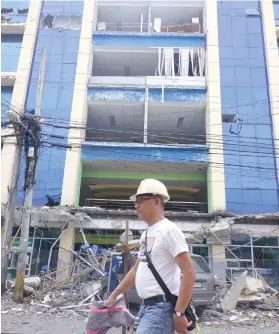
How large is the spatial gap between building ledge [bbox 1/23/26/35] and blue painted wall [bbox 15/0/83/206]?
3.87 feet

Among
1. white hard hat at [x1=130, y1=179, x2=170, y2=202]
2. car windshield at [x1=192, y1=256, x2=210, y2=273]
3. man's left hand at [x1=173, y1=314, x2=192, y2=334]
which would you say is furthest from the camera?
car windshield at [x1=192, y1=256, x2=210, y2=273]

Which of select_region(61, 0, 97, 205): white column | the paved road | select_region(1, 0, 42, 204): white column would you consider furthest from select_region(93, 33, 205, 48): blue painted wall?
the paved road

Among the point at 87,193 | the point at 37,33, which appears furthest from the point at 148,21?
the point at 87,193

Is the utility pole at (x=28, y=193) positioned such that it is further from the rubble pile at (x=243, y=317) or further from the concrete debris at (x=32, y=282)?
the rubble pile at (x=243, y=317)

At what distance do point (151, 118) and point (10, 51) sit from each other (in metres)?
8.76

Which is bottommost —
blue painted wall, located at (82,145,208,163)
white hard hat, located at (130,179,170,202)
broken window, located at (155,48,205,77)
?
white hard hat, located at (130,179,170,202)

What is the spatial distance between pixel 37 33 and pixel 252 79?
1198cm

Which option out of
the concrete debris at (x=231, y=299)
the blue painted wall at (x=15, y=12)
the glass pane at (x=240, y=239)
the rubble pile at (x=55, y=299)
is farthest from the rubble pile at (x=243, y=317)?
the blue painted wall at (x=15, y=12)

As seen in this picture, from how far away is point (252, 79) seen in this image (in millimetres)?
18125

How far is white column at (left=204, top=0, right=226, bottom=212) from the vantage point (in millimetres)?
15902

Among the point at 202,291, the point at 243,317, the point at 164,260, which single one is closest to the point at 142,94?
the point at 202,291

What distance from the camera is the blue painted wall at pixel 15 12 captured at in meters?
20.5

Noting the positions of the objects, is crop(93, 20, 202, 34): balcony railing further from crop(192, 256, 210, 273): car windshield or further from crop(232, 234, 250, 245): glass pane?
crop(192, 256, 210, 273): car windshield

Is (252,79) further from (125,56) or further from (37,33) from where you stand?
(37,33)
